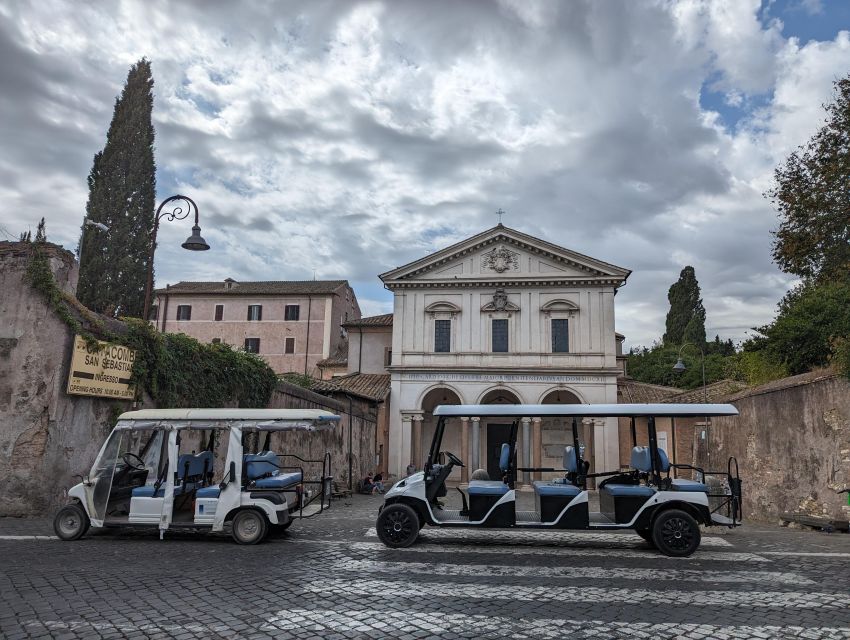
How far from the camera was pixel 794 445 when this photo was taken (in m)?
13.2

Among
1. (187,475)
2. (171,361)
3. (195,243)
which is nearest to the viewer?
(187,475)

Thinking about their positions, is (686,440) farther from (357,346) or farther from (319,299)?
(319,299)

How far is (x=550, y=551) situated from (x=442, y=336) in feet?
71.5

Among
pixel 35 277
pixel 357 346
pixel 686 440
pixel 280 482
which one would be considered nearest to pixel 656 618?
pixel 280 482

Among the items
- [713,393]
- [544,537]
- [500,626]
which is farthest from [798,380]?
[500,626]

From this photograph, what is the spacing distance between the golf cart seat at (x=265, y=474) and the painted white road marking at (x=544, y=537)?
1730mm

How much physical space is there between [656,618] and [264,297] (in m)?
42.2

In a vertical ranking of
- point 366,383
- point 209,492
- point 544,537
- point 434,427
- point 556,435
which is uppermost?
point 366,383

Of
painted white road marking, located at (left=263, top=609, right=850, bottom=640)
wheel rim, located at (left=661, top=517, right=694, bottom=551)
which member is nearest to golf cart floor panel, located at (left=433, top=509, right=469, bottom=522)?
wheel rim, located at (left=661, top=517, right=694, bottom=551)

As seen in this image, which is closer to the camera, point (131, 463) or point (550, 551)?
point (550, 551)

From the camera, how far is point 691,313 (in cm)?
5628

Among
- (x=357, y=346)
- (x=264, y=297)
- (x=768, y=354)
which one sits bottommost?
(x=768, y=354)

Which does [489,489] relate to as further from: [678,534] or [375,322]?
[375,322]

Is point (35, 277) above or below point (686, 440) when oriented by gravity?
above
